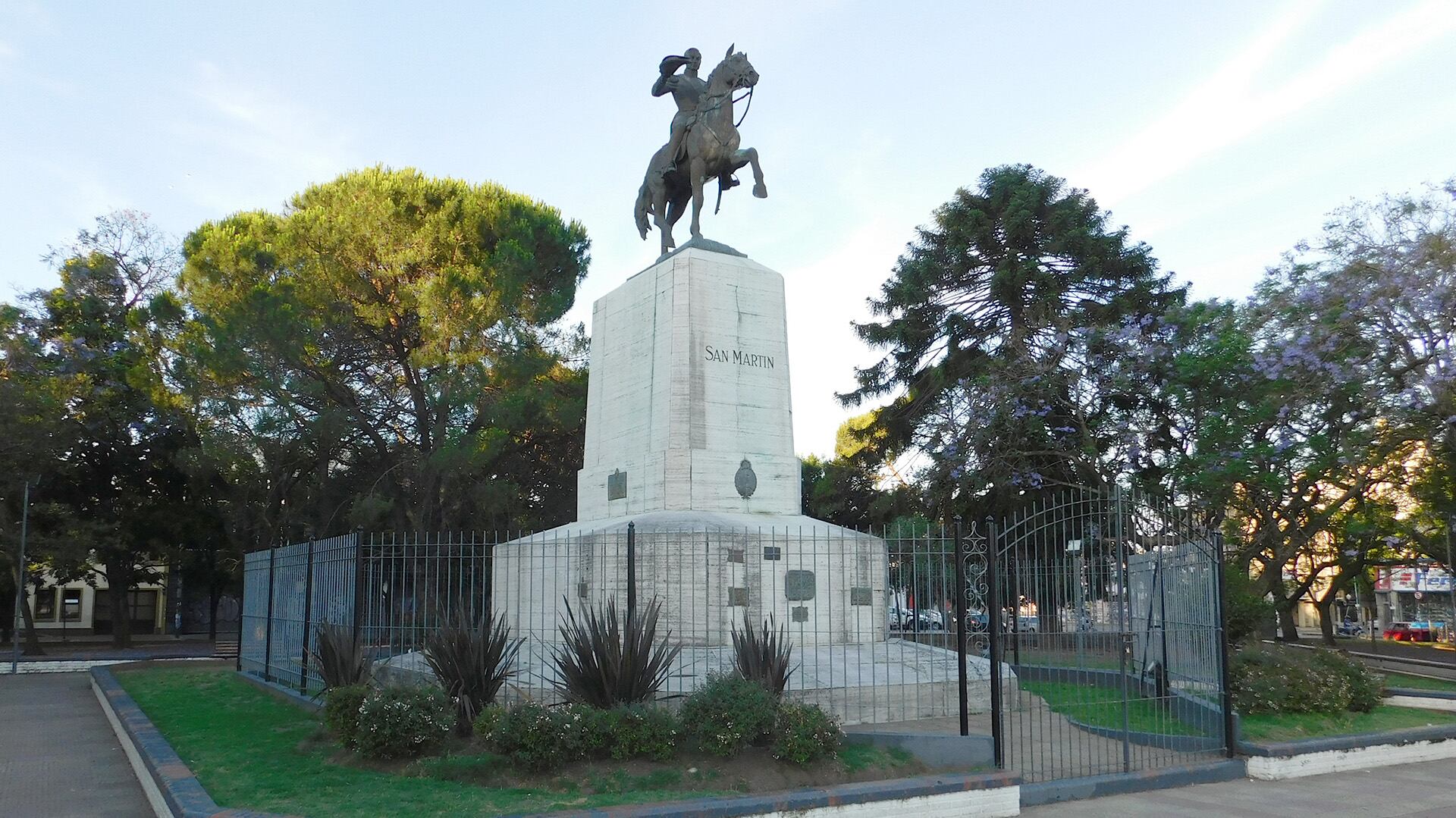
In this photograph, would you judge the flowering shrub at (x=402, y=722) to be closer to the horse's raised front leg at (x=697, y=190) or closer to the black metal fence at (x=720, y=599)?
the black metal fence at (x=720, y=599)

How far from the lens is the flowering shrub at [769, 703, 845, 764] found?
815 cm

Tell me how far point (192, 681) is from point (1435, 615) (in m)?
45.5

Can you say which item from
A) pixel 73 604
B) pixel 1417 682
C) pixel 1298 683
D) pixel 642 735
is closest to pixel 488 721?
pixel 642 735

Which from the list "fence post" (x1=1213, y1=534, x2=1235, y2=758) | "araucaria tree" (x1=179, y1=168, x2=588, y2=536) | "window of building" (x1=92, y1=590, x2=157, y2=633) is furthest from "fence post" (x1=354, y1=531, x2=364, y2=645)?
"window of building" (x1=92, y1=590, x2=157, y2=633)

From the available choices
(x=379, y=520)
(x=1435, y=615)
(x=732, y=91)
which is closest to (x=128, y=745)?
(x=732, y=91)

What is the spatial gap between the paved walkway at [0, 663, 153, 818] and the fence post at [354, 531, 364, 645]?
2.24 metres

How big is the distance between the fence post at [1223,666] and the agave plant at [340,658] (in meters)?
8.16

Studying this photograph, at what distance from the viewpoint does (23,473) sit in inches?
1162

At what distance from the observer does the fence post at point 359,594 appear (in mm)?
10820

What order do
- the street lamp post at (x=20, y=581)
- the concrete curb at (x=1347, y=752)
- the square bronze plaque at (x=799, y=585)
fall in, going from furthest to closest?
the street lamp post at (x=20, y=581)
the square bronze plaque at (x=799, y=585)
the concrete curb at (x=1347, y=752)

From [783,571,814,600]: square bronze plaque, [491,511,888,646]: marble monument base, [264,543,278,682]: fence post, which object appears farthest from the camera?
[264,543,278,682]: fence post

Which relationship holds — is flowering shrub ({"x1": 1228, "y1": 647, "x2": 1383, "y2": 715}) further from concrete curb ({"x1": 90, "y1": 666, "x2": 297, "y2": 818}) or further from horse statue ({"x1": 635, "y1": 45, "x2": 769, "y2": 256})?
concrete curb ({"x1": 90, "y1": 666, "x2": 297, "y2": 818})

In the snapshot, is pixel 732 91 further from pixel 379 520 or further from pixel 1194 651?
pixel 379 520

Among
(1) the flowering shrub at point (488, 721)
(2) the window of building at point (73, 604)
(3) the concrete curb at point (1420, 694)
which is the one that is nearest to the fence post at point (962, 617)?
(1) the flowering shrub at point (488, 721)
